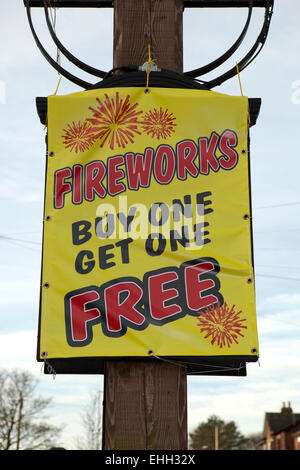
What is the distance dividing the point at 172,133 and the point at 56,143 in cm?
70

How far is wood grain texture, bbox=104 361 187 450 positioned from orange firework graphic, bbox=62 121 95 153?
1281mm

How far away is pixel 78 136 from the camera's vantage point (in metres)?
3.66

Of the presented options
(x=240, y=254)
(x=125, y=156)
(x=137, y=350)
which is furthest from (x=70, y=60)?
(x=137, y=350)

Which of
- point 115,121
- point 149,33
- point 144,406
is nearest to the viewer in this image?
point 144,406

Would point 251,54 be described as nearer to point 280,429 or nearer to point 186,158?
point 186,158

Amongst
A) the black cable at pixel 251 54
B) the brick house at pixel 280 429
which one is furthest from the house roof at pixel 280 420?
the black cable at pixel 251 54

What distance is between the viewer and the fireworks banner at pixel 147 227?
10.8 ft

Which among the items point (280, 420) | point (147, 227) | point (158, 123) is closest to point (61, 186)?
point (147, 227)

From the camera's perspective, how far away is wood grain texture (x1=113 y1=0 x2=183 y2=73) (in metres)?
3.91

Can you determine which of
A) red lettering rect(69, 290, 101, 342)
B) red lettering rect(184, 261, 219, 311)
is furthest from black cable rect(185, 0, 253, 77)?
red lettering rect(69, 290, 101, 342)

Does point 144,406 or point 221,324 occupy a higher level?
point 221,324

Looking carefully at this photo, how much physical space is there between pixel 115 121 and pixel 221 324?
1.37 metres

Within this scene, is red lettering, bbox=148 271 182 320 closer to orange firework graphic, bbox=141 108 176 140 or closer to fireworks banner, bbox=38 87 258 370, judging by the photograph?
fireworks banner, bbox=38 87 258 370
